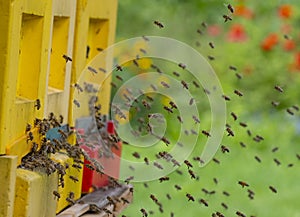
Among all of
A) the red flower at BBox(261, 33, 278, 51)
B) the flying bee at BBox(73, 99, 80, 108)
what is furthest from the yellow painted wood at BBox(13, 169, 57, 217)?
the red flower at BBox(261, 33, 278, 51)

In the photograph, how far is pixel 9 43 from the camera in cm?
453

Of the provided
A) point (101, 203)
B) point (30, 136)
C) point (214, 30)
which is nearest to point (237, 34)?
point (214, 30)

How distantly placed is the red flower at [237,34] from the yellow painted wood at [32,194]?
8770 mm

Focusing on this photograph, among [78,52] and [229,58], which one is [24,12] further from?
[229,58]

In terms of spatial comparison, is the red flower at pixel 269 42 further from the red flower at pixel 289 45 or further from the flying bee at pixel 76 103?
the flying bee at pixel 76 103

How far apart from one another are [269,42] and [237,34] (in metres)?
0.42

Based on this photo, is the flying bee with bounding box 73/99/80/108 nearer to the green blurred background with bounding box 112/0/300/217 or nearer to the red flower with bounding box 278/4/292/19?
the green blurred background with bounding box 112/0/300/217

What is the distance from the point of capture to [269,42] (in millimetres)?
13820

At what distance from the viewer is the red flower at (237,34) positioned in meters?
13.8

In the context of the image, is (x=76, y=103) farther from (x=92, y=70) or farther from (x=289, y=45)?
(x=289, y=45)

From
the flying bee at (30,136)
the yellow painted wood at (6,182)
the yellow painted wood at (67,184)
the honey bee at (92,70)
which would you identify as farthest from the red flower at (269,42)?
the yellow painted wood at (6,182)

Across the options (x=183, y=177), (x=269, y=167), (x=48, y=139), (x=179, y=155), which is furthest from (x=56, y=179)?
(x=269, y=167)

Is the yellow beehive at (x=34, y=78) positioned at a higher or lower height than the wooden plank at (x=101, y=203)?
higher

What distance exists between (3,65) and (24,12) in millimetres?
344
